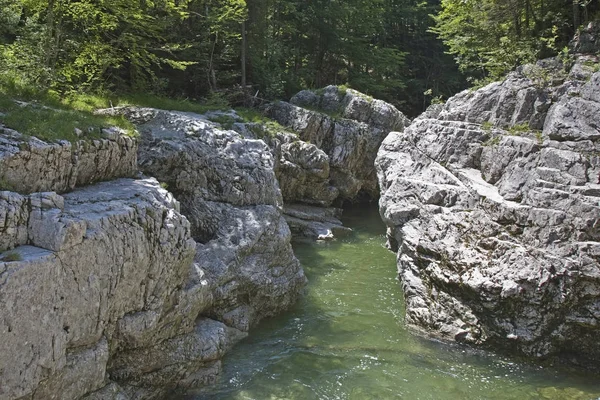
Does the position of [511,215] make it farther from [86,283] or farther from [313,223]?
[313,223]

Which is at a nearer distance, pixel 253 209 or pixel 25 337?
pixel 25 337

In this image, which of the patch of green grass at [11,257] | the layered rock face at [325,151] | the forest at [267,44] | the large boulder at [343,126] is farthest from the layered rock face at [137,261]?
the large boulder at [343,126]

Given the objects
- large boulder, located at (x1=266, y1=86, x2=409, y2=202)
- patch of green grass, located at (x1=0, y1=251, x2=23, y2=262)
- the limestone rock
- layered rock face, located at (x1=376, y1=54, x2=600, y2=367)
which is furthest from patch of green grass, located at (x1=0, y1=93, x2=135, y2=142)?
large boulder, located at (x1=266, y1=86, x2=409, y2=202)

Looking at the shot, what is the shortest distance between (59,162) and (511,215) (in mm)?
12243

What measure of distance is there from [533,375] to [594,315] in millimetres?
2315

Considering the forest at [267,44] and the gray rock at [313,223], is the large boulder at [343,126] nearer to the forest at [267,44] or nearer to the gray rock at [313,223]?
the gray rock at [313,223]

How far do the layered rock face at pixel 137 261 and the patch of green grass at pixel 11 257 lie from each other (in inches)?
0.9

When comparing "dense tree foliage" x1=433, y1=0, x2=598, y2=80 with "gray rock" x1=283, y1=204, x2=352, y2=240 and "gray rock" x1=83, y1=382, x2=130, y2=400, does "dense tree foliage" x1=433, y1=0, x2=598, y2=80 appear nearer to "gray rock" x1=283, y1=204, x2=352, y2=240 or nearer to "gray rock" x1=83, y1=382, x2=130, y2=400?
"gray rock" x1=283, y1=204, x2=352, y2=240

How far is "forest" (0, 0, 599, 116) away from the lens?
53.6ft

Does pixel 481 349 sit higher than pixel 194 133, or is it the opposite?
pixel 194 133

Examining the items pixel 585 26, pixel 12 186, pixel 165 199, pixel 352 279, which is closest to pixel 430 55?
pixel 585 26

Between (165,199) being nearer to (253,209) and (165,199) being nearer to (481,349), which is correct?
(253,209)

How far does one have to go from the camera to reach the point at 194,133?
15312 millimetres

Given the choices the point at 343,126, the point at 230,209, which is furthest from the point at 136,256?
the point at 343,126
